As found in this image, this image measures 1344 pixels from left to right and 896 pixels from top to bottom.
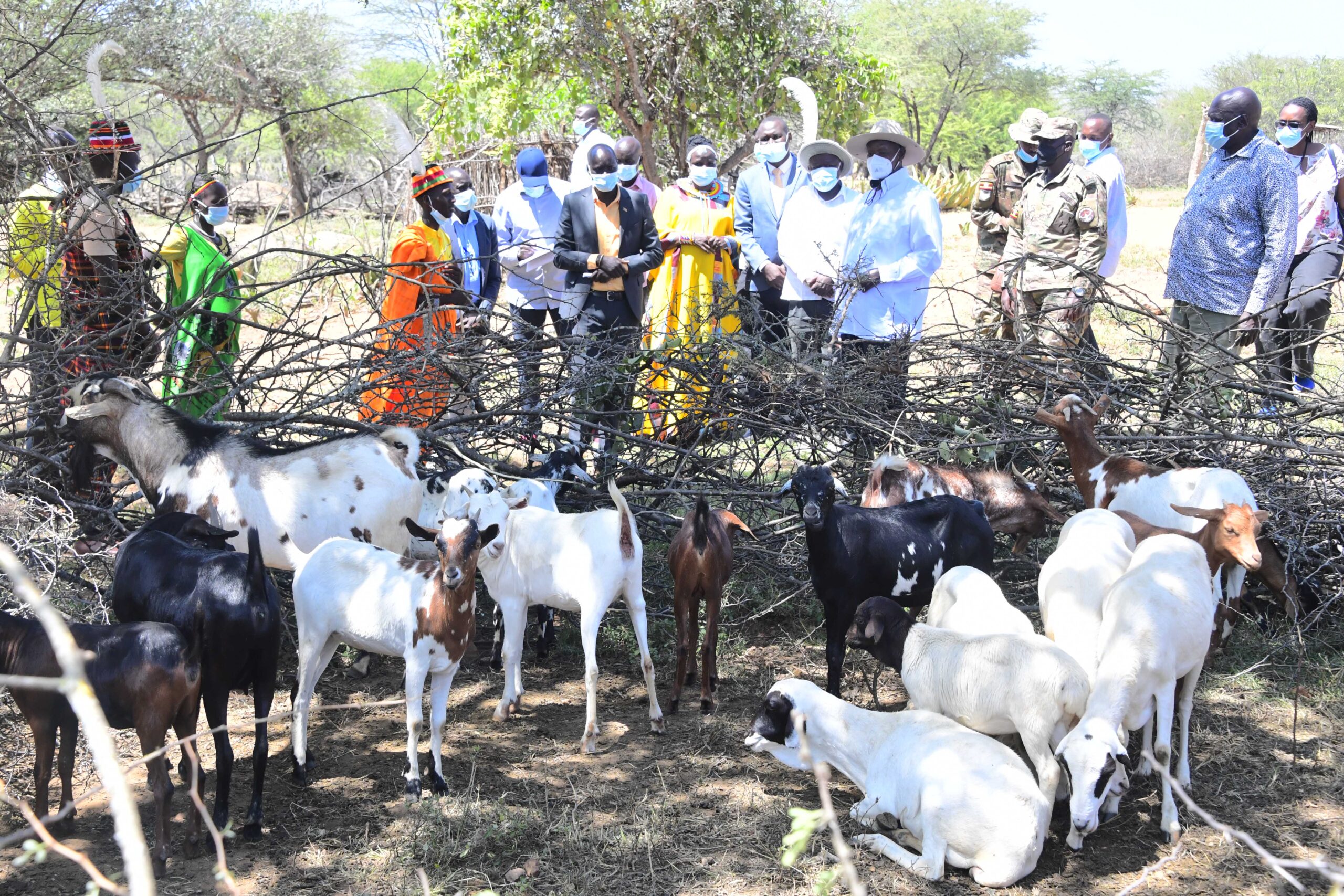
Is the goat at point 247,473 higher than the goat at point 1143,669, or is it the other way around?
the goat at point 247,473

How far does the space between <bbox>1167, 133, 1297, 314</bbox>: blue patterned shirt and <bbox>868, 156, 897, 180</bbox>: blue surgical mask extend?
2.00 metres

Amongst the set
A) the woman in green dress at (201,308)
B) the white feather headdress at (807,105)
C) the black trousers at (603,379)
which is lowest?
the black trousers at (603,379)

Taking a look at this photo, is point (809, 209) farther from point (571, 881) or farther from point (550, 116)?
point (550, 116)

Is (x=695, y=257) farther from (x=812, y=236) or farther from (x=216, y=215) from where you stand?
(x=216, y=215)

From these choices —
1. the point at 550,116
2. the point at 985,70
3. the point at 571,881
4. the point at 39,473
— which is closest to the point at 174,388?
the point at 39,473

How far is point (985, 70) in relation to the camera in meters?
36.8

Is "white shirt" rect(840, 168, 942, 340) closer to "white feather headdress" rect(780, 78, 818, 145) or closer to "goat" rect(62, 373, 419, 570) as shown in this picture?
"white feather headdress" rect(780, 78, 818, 145)

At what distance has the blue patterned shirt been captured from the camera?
725cm

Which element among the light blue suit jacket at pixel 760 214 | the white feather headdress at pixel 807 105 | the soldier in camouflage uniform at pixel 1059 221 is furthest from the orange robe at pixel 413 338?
the white feather headdress at pixel 807 105

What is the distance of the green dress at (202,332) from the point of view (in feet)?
20.3

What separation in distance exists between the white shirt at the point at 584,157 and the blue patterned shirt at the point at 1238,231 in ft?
14.1

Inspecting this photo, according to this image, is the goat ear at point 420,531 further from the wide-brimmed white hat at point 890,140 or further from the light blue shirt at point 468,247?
the wide-brimmed white hat at point 890,140

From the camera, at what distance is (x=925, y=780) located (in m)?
3.93

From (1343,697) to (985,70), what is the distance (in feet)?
114
